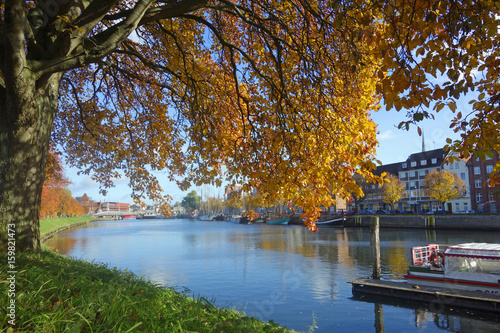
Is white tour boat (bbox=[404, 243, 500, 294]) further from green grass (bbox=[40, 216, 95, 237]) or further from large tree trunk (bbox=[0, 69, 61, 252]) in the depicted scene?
green grass (bbox=[40, 216, 95, 237])

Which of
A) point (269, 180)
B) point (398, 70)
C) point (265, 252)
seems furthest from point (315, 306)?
point (265, 252)

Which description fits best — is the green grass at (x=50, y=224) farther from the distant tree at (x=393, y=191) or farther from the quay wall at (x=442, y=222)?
the distant tree at (x=393, y=191)

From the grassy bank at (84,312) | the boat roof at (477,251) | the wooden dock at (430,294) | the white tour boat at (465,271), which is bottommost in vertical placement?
the wooden dock at (430,294)

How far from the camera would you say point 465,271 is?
16750 millimetres

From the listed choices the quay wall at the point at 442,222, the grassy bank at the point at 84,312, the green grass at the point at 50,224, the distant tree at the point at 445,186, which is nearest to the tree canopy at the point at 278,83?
the grassy bank at the point at 84,312

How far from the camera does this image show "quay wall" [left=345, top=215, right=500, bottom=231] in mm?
47656

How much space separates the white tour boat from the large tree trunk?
1799 cm

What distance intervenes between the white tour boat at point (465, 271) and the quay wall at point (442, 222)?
37.1 metres

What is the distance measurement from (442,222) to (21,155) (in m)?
58.9

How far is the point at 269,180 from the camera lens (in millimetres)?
8414

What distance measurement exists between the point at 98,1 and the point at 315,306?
49.8ft

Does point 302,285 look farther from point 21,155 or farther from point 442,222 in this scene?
point 442,222

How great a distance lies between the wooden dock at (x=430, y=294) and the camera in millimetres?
14605

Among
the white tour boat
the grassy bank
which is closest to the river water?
the white tour boat
